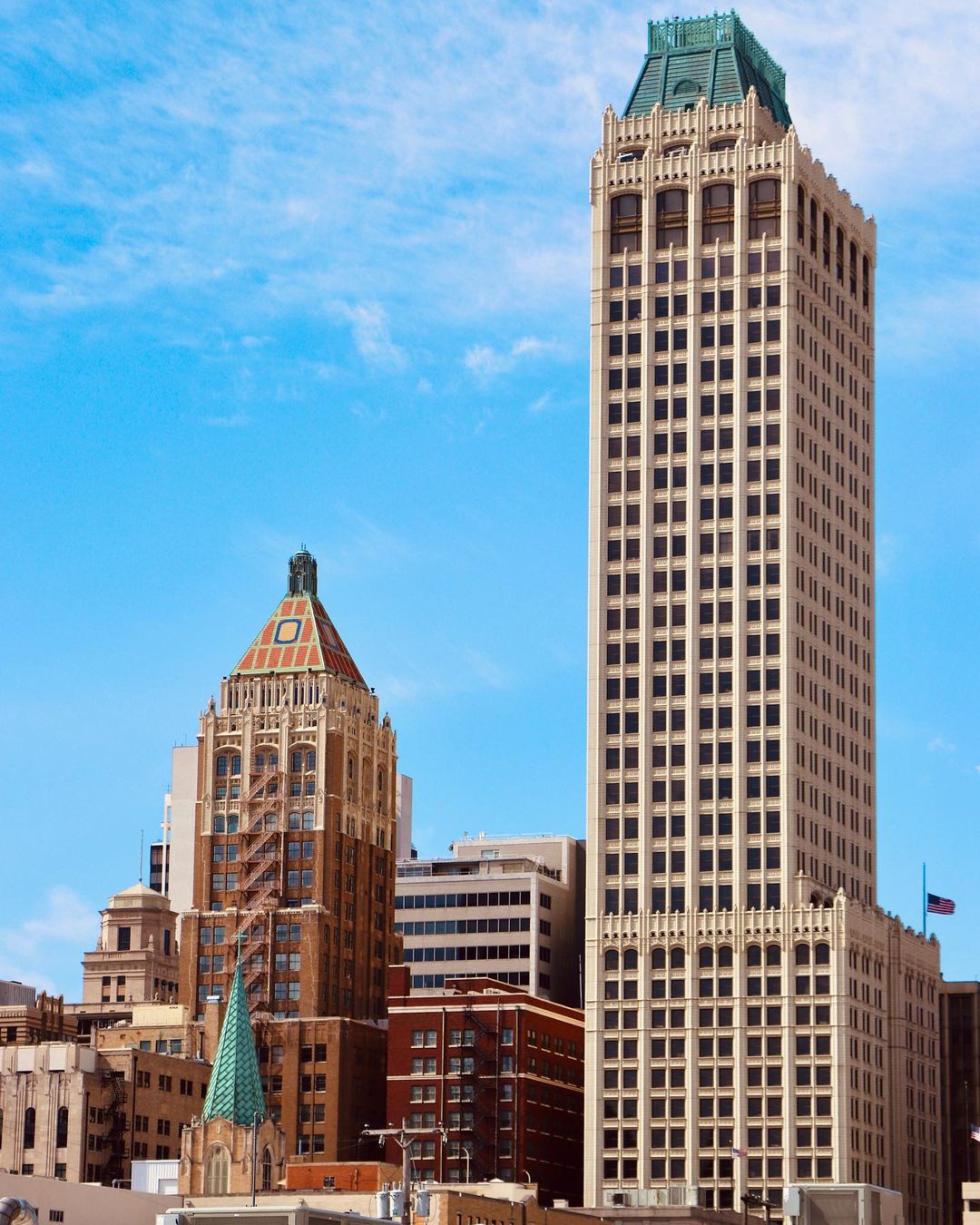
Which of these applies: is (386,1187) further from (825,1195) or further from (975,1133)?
(825,1195)

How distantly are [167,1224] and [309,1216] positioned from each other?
3214mm

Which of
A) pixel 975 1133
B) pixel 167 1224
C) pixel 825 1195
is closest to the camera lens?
pixel 825 1195

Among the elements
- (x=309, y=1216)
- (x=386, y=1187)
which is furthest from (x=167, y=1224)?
(x=386, y=1187)

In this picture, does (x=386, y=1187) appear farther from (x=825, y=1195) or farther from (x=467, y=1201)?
(x=825, y=1195)

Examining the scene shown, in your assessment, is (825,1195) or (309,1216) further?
(309,1216)

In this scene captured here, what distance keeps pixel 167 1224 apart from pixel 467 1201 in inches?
5756

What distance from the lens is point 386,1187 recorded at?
192 meters

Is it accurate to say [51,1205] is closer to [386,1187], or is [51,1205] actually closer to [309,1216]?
[386,1187]

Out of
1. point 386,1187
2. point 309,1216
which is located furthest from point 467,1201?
point 309,1216

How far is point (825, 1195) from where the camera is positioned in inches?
1799

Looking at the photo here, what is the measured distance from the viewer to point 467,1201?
19338 centimetres

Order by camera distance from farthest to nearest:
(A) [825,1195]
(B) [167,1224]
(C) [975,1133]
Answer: (C) [975,1133] < (B) [167,1224] < (A) [825,1195]

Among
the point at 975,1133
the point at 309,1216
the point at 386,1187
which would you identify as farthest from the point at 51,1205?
the point at 309,1216

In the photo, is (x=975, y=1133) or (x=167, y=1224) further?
(x=975, y=1133)
